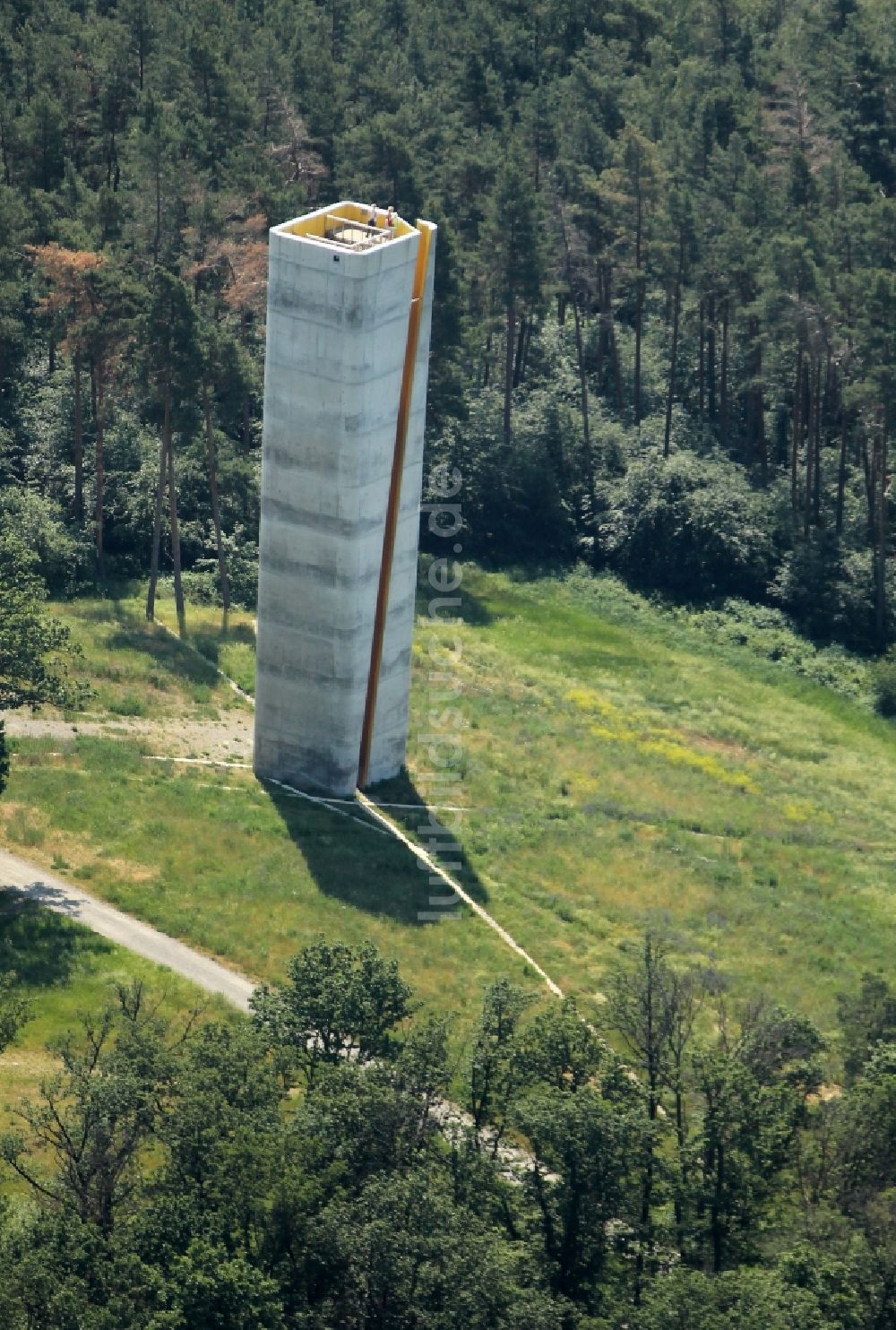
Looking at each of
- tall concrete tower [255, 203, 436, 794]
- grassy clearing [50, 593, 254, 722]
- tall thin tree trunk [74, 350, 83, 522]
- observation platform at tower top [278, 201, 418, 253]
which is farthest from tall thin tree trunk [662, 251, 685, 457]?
observation platform at tower top [278, 201, 418, 253]

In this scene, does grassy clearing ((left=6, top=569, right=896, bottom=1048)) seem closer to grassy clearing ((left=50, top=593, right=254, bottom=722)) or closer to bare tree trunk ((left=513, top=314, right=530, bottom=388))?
grassy clearing ((left=50, top=593, right=254, bottom=722))

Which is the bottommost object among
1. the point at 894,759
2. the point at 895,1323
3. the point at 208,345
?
the point at 894,759

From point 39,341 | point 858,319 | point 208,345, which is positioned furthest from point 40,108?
point 858,319

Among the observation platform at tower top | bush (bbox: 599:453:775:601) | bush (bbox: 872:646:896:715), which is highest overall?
the observation platform at tower top

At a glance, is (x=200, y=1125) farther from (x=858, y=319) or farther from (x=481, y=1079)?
(x=858, y=319)

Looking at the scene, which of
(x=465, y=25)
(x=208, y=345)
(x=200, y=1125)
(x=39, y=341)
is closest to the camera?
(x=200, y=1125)

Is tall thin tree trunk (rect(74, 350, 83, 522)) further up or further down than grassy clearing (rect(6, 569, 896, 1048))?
further up

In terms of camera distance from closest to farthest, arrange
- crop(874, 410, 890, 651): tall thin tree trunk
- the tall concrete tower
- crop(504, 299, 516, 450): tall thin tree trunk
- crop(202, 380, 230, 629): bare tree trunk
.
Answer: the tall concrete tower
crop(202, 380, 230, 629): bare tree trunk
crop(874, 410, 890, 651): tall thin tree trunk
crop(504, 299, 516, 450): tall thin tree trunk

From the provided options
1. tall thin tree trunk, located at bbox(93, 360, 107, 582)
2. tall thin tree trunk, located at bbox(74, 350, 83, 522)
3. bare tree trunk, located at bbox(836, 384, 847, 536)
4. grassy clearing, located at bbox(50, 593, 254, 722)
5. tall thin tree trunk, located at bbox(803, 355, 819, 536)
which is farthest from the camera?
tall thin tree trunk, located at bbox(803, 355, 819, 536)

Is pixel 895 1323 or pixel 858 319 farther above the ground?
pixel 858 319
